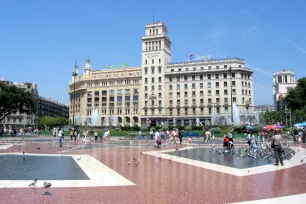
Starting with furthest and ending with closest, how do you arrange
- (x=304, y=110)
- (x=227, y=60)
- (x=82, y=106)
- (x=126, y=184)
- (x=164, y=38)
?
(x=82, y=106), (x=164, y=38), (x=227, y=60), (x=304, y=110), (x=126, y=184)

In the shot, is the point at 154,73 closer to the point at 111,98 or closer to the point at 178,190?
the point at 111,98

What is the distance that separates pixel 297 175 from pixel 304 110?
3160 inches

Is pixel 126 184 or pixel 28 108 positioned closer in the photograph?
pixel 126 184

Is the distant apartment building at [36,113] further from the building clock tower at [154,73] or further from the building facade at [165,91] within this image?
the building clock tower at [154,73]

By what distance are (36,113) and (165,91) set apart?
160ft

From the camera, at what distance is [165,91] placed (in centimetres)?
10225

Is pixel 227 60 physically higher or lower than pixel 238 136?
higher

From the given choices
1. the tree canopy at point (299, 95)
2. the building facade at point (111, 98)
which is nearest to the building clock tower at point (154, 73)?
the building facade at point (111, 98)

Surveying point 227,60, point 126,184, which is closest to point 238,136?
point 126,184

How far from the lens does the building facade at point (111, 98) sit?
10806 cm

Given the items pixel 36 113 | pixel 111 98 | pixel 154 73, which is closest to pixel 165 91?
pixel 154 73

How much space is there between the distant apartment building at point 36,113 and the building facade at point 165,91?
24978mm

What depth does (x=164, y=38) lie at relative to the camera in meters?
103

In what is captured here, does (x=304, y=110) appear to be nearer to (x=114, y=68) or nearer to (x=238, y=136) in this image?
(x=238, y=136)
